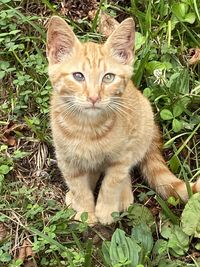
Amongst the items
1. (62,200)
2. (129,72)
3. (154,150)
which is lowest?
(62,200)

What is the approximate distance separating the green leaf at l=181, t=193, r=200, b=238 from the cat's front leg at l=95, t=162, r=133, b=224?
13.0 inches

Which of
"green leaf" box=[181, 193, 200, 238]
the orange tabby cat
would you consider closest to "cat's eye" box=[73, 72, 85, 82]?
the orange tabby cat

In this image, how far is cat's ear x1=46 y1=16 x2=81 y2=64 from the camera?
310cm

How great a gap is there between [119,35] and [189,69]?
943 millimetres

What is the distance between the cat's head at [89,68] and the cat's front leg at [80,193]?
407 millimetres

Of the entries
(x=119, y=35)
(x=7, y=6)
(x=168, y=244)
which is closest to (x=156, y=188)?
(x=168, y=244)

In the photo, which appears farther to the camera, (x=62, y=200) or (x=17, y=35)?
(x=17, y=35)

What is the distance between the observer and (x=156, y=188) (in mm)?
3627

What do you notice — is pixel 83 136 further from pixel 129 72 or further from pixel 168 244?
pixel 168 244

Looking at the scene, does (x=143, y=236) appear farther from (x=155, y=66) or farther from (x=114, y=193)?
(x=155, y=66)

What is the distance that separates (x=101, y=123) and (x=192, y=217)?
0.65 metres

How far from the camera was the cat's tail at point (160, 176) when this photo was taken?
3525 mm

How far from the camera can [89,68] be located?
3094mm

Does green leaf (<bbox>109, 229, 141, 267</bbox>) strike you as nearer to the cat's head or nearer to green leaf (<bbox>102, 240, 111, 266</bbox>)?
green leaf (<bbox>102, 240, 111, 266</bbox>)
